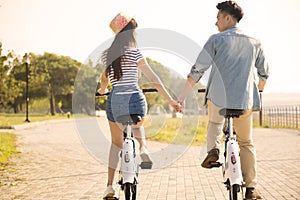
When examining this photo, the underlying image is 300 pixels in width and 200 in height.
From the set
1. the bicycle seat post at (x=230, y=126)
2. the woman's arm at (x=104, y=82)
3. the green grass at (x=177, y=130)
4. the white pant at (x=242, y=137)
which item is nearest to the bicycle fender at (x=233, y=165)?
the bicycle seat post at (x=230, y=126)

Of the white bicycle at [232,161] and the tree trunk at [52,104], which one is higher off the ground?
the tree trunk at [52,104]

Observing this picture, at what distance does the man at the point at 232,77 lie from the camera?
433 centimetres

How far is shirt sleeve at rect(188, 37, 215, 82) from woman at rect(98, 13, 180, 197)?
38 centimetres

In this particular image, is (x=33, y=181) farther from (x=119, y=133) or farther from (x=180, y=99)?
(x=180, y=99)

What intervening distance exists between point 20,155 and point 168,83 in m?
5.58

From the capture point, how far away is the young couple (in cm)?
434

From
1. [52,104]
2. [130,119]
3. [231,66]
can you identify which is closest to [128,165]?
[130,119]

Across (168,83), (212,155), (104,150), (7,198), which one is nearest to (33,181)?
(7,198)

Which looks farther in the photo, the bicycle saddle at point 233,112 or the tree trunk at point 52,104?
the tree trunk at point 52,104

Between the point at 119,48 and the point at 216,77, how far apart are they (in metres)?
1.04

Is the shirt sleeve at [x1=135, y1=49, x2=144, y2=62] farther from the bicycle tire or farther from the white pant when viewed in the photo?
the bicycle tire

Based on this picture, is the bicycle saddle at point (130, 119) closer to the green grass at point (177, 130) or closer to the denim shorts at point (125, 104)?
the denim shorts at point (125, 104)

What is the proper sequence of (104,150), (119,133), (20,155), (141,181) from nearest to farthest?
(119,133) < (141,181) < (20,155) < (104,150)

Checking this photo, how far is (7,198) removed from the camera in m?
5.78
